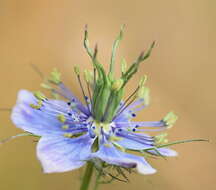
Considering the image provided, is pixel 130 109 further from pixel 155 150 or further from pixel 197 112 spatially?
pixel 197 112

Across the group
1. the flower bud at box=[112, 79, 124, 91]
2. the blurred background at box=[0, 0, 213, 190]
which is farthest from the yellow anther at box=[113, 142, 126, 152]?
the blurred background at box=[0, 0, 213, 190]

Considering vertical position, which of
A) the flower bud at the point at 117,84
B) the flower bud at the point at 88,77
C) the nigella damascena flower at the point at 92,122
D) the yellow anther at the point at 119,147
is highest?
the flower bud at the point at 88,77

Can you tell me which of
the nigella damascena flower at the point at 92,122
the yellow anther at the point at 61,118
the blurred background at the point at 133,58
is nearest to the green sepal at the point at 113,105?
the nigella damascena flower at the point at 92,122

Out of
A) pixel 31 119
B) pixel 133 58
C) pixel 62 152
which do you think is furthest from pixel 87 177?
pixel 133 58

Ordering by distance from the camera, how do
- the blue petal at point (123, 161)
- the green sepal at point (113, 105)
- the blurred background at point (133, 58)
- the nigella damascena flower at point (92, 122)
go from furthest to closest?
the blurred background at point (133, 58)
the green sepal at point (113, 105)
the nigella damascena flower at point (92, 122)
the blue petal at point (123, 161)

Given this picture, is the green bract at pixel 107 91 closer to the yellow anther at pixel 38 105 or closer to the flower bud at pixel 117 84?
the flower bud at pixel 117 84

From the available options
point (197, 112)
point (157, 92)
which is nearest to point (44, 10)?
point (157, 92)

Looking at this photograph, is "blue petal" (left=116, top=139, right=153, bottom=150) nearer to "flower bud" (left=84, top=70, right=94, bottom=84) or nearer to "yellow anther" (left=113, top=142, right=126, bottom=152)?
"yellow anther" (left=113, top=142, right=126, bottom=152)
